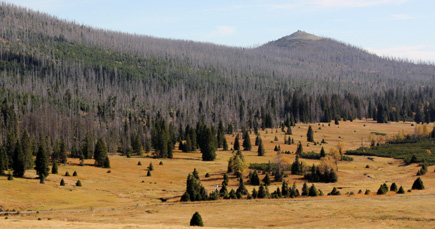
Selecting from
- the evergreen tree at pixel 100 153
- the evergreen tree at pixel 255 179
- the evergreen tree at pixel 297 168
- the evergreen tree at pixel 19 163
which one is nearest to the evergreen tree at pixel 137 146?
the evergreen tree at pixel 100 153

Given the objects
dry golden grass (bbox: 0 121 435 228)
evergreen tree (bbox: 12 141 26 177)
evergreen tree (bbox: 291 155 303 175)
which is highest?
evergreen tree (bbox: 12 141 26 177)

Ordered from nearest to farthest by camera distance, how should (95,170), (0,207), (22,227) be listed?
1. (22,227)
2. (0,207)
3. (95,170)

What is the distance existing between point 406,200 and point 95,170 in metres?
67.0

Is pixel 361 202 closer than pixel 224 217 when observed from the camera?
No

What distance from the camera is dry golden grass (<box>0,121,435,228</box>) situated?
53.5 m

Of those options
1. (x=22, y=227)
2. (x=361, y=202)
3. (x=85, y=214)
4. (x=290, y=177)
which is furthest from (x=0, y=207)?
(x=290, y=177)

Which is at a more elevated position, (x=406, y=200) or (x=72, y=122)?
(x=72, y=122)

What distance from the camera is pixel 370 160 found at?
141 m

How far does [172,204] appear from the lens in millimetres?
71688

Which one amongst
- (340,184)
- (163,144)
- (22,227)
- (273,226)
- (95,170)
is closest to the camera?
(22,227)

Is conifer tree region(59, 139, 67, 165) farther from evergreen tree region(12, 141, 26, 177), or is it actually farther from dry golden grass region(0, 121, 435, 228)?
evergreen tree region(12, 141, 26, 177)

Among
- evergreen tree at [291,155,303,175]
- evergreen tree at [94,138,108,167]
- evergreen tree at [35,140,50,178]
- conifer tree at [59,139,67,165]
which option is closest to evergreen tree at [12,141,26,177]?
evergreen tree at [35,140,50,178]

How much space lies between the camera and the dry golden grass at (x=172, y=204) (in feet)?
176

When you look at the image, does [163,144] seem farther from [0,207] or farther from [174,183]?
[0,207]
